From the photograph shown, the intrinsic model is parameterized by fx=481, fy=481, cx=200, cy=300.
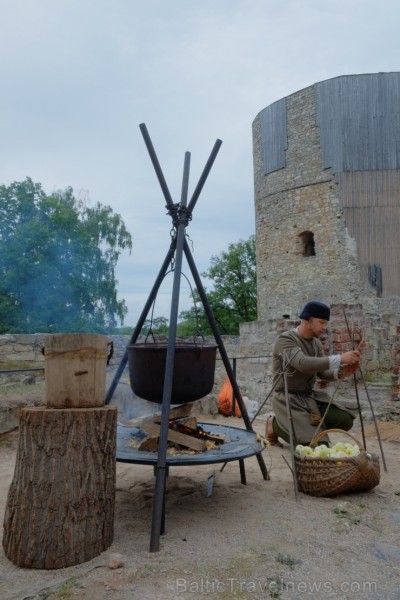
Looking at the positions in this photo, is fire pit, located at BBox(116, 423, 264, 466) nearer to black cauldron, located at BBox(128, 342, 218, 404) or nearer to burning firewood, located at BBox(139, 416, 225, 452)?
burning firewood, located at BBox(139, 416, 225, 452)

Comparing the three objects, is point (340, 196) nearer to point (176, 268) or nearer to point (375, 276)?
point (375, 276)

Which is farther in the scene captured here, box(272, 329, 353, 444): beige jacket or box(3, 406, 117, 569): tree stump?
box(272, 329, 353, 444): beige jacket

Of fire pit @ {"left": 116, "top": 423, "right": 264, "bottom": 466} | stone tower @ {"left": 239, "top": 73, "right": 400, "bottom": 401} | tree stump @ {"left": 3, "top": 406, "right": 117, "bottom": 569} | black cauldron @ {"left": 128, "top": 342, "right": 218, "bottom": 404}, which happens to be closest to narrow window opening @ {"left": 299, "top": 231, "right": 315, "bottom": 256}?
stone tower @ {"left": 239, "top": 73, "right": 400, "bottom": 401}

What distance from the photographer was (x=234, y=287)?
31297mm

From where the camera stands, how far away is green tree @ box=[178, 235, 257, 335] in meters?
30.6

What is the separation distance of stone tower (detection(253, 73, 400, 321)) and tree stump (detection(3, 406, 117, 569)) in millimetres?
15779

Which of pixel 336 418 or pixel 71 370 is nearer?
pixel 71 370

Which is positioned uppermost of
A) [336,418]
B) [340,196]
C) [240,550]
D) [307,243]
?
[340,196]

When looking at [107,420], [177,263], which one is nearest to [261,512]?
[107,420]

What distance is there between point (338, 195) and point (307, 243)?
235cm

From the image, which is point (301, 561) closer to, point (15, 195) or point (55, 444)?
point (55, 444)

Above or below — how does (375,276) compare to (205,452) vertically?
above

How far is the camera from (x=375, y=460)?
339 centimetres

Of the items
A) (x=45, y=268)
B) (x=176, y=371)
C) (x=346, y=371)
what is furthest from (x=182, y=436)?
(x=45, y=268)
